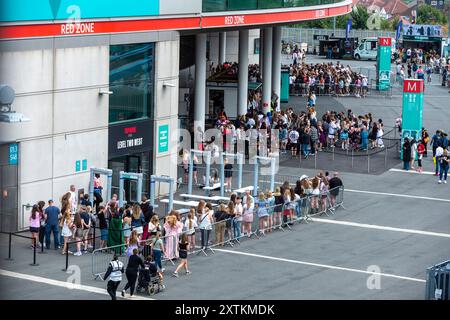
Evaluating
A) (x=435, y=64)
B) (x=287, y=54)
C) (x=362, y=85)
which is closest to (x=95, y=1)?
(x=362, y=85)

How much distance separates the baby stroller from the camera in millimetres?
25344

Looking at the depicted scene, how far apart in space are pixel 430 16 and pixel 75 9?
103063 mm

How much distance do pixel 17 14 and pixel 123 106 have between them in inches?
229

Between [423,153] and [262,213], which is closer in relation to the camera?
[262,213]

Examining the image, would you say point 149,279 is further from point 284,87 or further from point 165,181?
point 284,87

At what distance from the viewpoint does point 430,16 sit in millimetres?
130750

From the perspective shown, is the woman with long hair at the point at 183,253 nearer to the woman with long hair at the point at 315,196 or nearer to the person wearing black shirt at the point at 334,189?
the woman with long hair at the point at 315,196

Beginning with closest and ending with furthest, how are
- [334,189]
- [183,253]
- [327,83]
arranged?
[183,253] → [334,189] → [327,83]

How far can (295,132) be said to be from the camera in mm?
44000

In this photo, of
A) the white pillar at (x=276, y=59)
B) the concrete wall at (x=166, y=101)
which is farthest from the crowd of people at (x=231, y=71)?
the concrete wall at (x=166, y=101)

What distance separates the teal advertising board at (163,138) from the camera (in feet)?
120

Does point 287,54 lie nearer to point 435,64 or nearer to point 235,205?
point 435,64

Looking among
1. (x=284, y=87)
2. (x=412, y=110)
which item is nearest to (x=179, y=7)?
(x=412, y=110)

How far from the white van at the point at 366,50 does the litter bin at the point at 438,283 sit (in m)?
63.4
